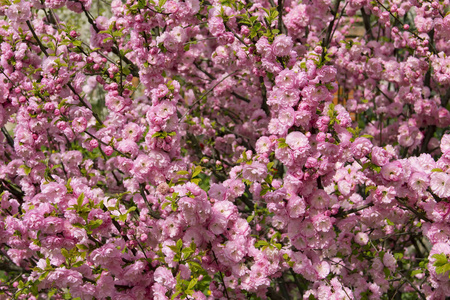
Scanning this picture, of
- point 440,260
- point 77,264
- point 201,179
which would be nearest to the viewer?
point 440,260

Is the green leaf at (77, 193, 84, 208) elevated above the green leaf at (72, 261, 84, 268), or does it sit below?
above

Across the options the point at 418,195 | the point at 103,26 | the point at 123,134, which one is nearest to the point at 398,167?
the point at 418,195

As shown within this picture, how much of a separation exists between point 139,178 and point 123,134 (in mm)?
317

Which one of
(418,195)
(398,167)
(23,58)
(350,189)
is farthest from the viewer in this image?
(23,58)

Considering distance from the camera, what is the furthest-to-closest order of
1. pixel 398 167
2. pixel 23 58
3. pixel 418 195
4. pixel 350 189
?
pixel 23 58
pixel 350 189
pixel 418 195
pixel 398 167

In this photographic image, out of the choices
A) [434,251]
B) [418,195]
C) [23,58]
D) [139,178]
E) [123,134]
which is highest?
[23,58]

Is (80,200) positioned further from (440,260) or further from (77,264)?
(440,260)

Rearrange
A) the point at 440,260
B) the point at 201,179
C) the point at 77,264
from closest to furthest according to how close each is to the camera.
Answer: the point at 440,260
the point at 77,264
the point at 201,179

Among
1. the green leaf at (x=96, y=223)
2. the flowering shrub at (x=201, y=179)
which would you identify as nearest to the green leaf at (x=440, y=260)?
the flowering shrub at (x=201, y=179)

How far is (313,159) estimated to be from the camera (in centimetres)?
216

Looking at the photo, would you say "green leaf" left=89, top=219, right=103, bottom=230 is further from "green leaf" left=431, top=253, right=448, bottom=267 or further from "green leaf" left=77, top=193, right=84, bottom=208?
"green leaf" left=431, top=253, right=448, bottom=267

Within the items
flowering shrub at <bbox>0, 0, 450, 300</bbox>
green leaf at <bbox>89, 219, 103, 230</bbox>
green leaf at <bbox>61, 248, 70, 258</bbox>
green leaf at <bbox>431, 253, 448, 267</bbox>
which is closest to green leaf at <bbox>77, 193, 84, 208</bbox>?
flowering shrub at <bbox>0, 0, 450, 300</bbox>

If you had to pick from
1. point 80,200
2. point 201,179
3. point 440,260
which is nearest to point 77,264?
point 80,200

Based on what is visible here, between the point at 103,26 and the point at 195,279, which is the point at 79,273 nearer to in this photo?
the point at 195,279
